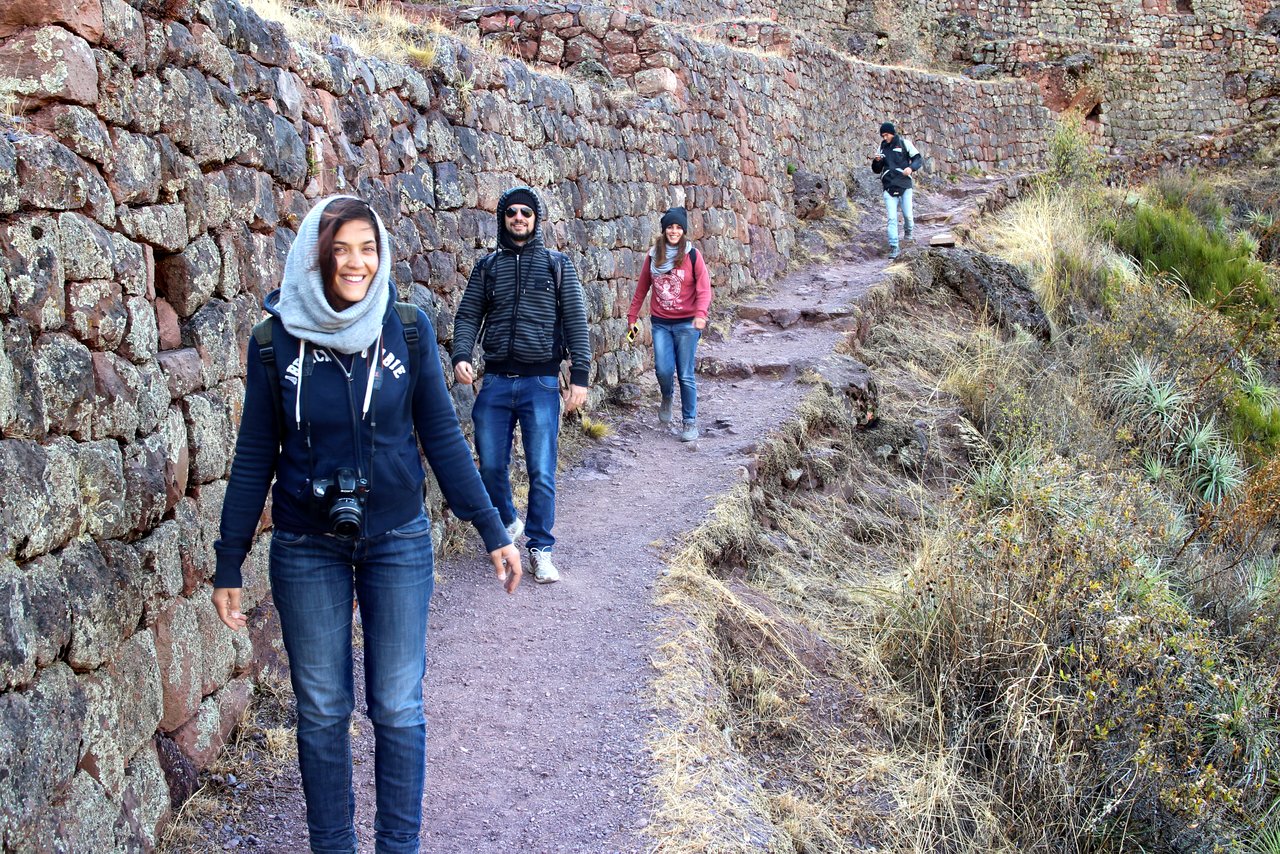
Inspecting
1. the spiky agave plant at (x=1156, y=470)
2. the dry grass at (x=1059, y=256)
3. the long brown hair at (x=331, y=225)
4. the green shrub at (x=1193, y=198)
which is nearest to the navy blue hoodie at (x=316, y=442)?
the long brown hair at (x=331, y=225)

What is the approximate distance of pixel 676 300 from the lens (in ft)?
27.2

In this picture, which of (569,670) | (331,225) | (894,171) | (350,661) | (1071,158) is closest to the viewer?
(331,225)

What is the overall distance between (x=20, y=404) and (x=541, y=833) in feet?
7.18

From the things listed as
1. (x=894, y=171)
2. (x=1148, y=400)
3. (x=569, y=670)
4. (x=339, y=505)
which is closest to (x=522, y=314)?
(x=569, y=670)

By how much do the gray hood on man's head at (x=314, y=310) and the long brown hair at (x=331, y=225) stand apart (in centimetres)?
1

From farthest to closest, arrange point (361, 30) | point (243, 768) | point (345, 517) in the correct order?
1. point (361, 30)
2. point (243, 768)
3. point (345, 517)

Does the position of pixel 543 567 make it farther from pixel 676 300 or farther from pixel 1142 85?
pixel 1142 85

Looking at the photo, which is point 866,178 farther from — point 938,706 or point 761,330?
point 938,706

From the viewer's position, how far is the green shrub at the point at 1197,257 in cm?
1364

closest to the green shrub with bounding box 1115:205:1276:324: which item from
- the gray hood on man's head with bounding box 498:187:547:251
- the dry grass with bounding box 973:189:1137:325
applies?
the dry grass with bounding box 973:189:1137:325

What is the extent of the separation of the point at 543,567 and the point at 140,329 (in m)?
2.70

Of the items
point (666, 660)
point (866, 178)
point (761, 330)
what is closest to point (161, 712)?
point (666, 660)

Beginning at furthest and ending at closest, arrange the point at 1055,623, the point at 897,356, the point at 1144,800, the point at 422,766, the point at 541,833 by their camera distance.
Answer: the point at 897,356
the point at 1055,623
the point at 1144,800
the point at 541,833
the point at 422,766

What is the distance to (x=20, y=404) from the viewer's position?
304cm
